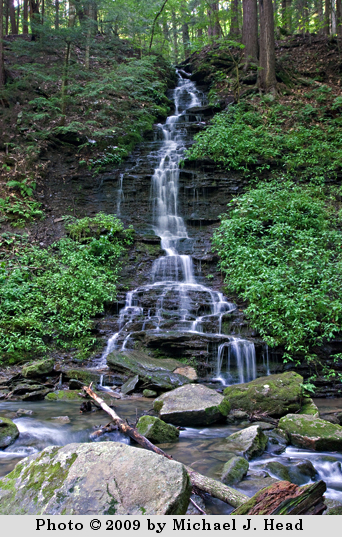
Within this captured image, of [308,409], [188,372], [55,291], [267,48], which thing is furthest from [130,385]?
[267,48]

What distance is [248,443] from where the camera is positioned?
440 centimetres

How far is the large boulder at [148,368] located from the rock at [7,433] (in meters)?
2.89

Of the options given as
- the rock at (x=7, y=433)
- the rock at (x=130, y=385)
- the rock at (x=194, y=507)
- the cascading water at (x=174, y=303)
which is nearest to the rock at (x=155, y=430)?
the rock at (x=194, y=507)

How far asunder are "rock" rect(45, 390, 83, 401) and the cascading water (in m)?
1.67

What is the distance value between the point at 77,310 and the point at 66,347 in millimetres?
998

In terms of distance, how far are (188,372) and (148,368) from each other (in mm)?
861

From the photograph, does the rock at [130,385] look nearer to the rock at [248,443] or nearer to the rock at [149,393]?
the rock at [149,393]

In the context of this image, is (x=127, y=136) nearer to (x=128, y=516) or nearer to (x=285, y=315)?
(x=285, y=315)

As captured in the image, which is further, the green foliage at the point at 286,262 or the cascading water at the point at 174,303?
the cascading water at the point at 174,303

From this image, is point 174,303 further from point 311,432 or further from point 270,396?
point 311,432

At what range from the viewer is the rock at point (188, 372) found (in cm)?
718

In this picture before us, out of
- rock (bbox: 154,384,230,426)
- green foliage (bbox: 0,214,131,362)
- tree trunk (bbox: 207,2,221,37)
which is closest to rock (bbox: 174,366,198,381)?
rock (bbox: 154,384,230,426)

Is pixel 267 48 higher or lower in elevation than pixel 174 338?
higher

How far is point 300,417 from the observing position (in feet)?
16.4
